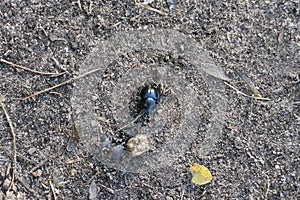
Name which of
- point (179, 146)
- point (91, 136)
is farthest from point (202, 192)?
point (91, 136)

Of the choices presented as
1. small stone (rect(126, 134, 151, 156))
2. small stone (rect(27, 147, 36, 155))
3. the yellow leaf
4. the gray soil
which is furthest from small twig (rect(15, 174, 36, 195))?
the yellow leaf

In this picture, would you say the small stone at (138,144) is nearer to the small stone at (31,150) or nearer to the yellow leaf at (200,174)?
the yellow leaf at (200,174)

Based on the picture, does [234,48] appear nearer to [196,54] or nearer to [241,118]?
[196,54]

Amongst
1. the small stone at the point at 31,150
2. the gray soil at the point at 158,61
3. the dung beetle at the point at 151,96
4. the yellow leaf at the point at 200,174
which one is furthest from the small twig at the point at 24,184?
the yellow leaf at the point at 200,174

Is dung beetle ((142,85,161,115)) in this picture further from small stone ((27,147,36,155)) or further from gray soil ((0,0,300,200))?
small stone ((27,147,36,155))

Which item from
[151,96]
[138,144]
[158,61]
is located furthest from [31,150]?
[158,61]
